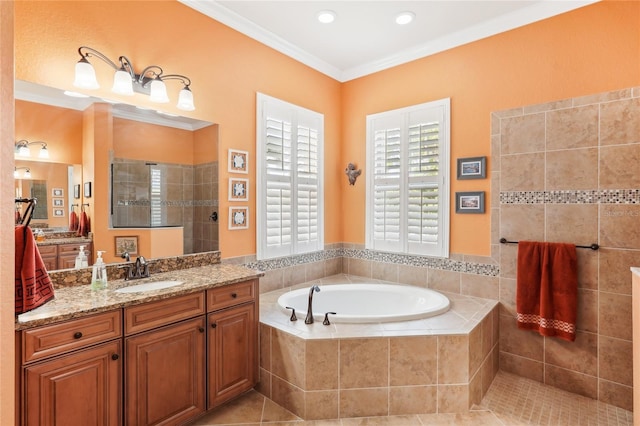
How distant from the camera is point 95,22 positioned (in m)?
2.11

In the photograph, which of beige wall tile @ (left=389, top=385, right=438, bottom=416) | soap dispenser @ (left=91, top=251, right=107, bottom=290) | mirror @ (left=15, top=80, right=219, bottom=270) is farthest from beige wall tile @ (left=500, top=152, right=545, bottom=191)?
soap dispenser @ (left=91, top=251, right=107, bottom=290)

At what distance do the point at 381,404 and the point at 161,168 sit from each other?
2.31 metres

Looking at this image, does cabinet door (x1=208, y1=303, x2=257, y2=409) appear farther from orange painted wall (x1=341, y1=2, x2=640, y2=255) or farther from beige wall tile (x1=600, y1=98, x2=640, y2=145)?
beige wall tile (x1=600, y1=98, x2=640, y2=145)

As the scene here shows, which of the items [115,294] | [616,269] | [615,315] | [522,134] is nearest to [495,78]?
[522,134]

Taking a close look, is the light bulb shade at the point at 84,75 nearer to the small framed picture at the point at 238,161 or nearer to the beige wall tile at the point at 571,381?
the small framed picture at the point at 238,161

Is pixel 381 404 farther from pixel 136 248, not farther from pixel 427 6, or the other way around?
pixel 427 6

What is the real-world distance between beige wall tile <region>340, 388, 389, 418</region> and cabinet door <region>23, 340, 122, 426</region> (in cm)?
132

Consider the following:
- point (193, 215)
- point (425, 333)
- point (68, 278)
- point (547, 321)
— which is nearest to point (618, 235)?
point (547, 321)

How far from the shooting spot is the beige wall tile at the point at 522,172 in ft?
8.79

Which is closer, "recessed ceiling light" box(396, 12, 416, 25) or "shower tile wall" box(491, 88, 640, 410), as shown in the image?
"shower tile wall" box(491, 88, 640, 410)

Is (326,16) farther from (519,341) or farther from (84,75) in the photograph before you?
(519,341)

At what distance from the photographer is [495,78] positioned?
2.92 m

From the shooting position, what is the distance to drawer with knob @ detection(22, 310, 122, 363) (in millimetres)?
1437

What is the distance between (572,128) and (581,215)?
668 millimetres
